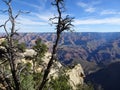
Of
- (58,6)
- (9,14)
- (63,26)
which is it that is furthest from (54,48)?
(9,14)

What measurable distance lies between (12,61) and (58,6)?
14.2ft

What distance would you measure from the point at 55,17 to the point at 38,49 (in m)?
88.0

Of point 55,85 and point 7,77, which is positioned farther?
point 55,85

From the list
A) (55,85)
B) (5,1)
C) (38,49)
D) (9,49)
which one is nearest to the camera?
(9,49)

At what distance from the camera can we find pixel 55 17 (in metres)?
15.0

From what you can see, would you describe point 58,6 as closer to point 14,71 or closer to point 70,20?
point 70,20

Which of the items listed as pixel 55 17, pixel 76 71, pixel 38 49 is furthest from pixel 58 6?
pixel 76 71

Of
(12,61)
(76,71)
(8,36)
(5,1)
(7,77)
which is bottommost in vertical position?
(76,71)

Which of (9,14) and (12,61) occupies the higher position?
(9,14)

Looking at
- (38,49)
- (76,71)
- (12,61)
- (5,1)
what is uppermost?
(5,1)

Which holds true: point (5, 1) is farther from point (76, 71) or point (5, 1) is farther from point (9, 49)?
point (76, 71)

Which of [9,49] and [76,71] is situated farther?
[76,71]

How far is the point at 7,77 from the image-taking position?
1518cm

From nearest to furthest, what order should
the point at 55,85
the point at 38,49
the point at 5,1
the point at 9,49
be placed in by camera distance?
the point at 9,49 < the point at 5,1 < the point at 55,85 < the point at 38,49
